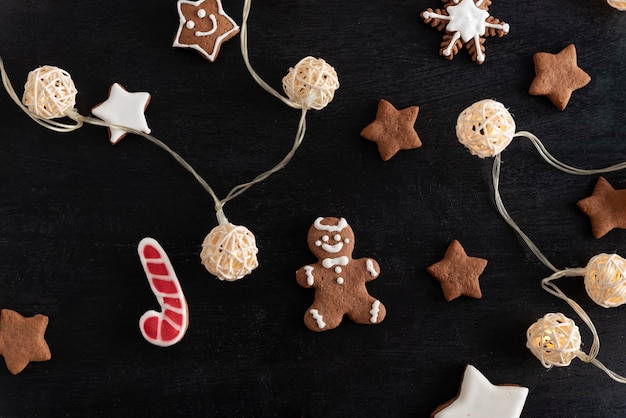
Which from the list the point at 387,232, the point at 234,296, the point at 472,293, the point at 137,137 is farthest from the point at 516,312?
the point at 137,137

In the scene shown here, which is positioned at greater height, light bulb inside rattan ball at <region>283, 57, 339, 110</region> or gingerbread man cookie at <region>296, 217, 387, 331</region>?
light bulb inside rattan ball at <region>283, 57, 339, 110</region>

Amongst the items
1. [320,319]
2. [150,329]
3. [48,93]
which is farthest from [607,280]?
[48,93]

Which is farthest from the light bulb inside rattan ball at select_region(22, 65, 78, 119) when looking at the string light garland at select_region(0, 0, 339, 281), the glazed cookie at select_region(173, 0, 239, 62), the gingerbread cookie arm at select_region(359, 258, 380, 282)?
the gingerbread cookie arm at select_region(359, 258, 380, 282)

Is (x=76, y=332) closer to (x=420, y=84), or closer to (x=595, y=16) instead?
(x=420, y=84)

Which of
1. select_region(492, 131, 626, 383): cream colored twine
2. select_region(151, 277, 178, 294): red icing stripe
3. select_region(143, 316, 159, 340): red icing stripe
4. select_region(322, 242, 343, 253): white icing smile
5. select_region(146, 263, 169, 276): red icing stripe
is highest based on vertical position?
select_region(492, 131, 626, 383): cream colored twine

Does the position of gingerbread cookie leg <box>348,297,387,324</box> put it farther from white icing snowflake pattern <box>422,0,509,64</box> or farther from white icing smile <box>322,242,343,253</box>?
white icing snowflake pattern <box>422,0,509,64</box>

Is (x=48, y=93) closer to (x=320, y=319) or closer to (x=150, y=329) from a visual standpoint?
(x=150, y=329)
